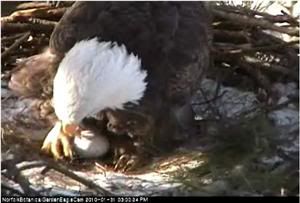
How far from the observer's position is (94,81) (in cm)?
145

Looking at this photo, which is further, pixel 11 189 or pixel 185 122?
pixel 185 122

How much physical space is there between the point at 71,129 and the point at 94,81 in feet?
0.33

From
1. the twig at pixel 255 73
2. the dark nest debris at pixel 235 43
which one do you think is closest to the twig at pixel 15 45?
the dark nest debris at pixel 235 43

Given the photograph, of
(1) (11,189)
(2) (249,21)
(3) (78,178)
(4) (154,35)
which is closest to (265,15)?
(2) (249,21)

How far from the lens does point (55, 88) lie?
1479 millimetres

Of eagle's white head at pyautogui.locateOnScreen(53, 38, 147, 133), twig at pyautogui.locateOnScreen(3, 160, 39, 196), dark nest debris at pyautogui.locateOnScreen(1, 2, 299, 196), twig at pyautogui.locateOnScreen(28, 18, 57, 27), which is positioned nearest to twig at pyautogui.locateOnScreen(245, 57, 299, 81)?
dark nest debris at pyautogui.locateOnScreen(1, 2, 299, 196)

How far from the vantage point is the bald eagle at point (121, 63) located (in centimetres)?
146

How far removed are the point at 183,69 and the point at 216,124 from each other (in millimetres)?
132

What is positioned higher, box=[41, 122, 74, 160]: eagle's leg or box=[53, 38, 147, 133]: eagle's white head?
box=[53, 38, 147, 133]: eagle's white head

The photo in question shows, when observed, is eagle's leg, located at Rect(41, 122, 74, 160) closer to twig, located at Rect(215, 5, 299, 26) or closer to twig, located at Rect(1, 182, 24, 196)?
twig, located at Rect(1, 182, 24, 196)

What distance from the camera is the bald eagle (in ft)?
4.79

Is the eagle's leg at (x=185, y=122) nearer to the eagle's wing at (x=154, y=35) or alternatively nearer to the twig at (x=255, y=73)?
the eagle's wing at (x=154, y=35)

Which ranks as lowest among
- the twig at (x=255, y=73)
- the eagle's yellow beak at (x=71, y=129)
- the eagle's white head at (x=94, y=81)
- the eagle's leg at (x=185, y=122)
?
the eagle's leg at (x=185, y=122)

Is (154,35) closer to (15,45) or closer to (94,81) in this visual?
(94,81)
